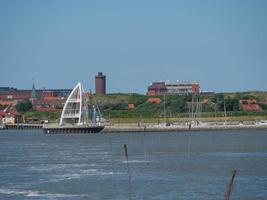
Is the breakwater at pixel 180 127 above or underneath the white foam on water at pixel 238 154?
above

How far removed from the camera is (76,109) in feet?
432

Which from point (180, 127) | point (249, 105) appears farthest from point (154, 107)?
point (180, 127)

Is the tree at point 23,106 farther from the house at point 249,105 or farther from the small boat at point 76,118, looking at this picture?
the small boat at point 76,118

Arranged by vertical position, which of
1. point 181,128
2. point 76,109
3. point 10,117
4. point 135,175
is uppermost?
point 76,109

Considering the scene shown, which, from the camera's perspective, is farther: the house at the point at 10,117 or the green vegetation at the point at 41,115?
the green vegetation at the point at 41,115

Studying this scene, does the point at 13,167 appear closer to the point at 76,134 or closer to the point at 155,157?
the point at 155,157

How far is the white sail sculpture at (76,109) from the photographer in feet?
427

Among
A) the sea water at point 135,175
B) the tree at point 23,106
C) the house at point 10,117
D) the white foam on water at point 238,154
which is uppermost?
the tree at point 23,106

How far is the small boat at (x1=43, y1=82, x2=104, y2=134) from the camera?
4911 inches

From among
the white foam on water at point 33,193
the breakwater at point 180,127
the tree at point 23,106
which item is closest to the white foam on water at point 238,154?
the white foam on water at point 33,193

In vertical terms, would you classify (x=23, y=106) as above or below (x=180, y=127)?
above

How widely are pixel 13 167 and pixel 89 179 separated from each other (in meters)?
11.3

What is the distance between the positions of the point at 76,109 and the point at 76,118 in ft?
5.06

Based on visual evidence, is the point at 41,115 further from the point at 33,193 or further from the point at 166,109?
the point at 33,193
